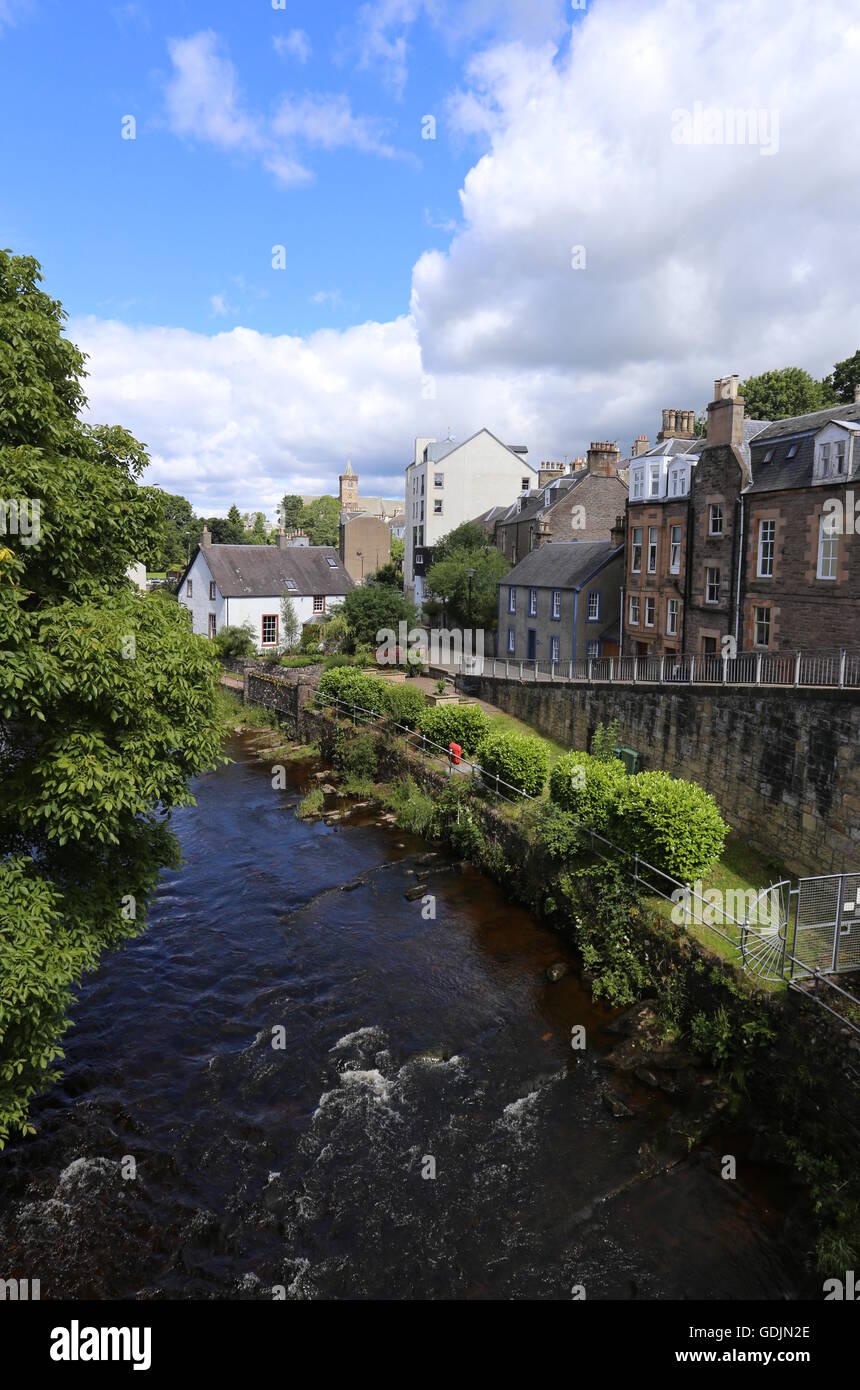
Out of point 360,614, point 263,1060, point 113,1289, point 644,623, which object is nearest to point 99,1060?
point 263,1060

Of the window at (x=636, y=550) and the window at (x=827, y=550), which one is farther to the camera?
the window at (x=636, y=550)

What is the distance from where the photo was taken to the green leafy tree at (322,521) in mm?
126544

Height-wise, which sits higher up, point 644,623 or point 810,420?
point 810,420

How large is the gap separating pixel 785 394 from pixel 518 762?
40.3 metres

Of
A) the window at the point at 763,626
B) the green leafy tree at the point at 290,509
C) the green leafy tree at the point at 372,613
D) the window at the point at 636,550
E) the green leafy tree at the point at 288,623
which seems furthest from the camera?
the green leafy tree at the point at 290,509

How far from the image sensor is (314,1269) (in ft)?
35.3

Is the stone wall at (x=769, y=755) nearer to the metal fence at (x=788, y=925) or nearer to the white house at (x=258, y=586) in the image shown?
the metal fence at (x=788, y=925)

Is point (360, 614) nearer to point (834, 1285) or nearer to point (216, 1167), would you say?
point (216, 1167)

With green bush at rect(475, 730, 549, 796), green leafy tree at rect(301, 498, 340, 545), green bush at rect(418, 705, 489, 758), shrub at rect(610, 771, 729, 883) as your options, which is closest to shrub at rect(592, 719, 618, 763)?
green bush at rect(475, 730, 549, 796)

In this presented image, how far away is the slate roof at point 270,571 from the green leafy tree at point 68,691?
44.7 m

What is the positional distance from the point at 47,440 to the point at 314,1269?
1165 cm

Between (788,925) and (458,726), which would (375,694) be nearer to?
(458,726)

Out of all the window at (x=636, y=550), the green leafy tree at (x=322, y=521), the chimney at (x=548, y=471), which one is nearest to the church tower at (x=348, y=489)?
the green leafy tree at (x=322, y=521)

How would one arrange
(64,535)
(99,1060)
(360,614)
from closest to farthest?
1. (64,535)
2. (99,1060)
3. (360,614)
